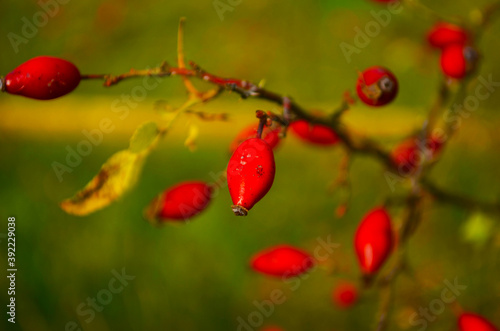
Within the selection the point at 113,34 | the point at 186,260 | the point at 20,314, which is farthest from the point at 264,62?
the point at 20,314

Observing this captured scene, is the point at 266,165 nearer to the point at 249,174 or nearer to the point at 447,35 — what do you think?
the point at 249,174

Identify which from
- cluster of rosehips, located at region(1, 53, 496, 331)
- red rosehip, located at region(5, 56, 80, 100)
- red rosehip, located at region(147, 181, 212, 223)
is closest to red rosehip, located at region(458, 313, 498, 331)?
cluster of rosehips, located at region(1, 53, 496, 331)

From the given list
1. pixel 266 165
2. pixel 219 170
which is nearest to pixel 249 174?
pixel 266 165

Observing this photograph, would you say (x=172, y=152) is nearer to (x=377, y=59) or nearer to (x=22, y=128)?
(x=22, y=128)

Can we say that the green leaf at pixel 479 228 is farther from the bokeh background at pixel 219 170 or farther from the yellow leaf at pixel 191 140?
the yellow leaf at pixel 191 140

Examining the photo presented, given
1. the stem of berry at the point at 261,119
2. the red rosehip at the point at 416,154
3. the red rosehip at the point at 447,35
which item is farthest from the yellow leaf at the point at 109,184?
the red rosehip at the point at 447,35

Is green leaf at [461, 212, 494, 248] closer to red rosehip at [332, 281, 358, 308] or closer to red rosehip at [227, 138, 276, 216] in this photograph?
red rosehip at [332, 281, 358, 308]
